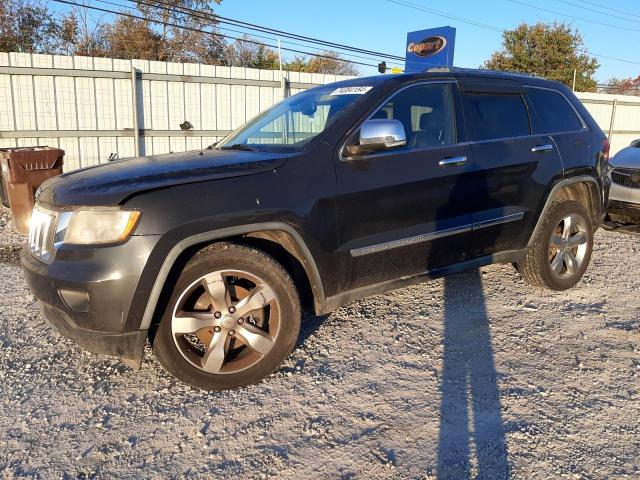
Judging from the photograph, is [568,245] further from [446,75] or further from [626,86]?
[626,86]

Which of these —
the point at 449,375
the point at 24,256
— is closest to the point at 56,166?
the point at 24,256

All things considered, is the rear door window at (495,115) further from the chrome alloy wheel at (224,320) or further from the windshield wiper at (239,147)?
the chrome alloy wheel at (224,320)

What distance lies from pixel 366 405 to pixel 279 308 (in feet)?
2.46

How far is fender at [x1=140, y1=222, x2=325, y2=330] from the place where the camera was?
2756 millimetres

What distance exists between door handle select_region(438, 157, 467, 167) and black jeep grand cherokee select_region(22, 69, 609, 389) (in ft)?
0.06

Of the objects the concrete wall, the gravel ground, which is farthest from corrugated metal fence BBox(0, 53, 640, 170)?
the concrete wall

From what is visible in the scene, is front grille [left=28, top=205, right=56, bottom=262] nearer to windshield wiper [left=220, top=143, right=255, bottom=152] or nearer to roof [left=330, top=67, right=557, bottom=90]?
windshield wiper [left=220, top=143, right=255, bottom=152]

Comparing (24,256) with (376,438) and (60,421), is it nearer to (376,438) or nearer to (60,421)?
(60,421)

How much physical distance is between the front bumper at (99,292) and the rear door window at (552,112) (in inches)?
140

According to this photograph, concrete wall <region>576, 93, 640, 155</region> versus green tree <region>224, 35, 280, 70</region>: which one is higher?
green tree <region>224, 35, 280, 70</region>

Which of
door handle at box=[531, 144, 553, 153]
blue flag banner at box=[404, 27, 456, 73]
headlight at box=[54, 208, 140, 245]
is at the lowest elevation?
headlight at box=[54, 208, 140, 245]

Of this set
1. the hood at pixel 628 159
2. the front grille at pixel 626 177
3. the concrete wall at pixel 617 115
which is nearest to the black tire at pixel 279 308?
the front grille at pixel 626 177

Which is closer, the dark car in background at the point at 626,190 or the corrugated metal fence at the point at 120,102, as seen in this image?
the dark car in background at the point at 626,190

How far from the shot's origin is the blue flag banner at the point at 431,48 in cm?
2011
